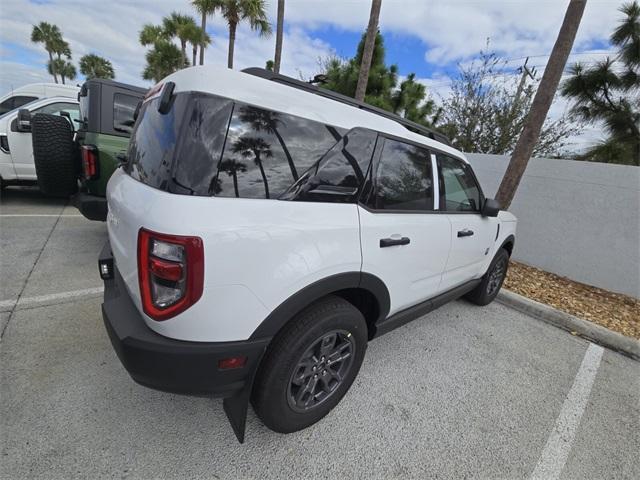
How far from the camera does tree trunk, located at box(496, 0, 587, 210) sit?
15.2ft

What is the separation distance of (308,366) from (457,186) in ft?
6.66

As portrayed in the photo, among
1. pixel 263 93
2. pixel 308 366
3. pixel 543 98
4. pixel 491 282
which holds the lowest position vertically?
pixel 491 282

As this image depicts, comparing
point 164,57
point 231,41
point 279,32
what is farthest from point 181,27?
point 279,32

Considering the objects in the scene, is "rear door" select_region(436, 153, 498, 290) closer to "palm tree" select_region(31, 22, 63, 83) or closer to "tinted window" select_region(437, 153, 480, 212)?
"tinted window" select_region(437, 153, 480, 212)

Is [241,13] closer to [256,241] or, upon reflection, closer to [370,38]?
[370,38]

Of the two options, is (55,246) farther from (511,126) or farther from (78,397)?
(511,126)

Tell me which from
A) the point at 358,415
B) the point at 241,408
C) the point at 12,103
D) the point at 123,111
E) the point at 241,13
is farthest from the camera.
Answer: the point at 241,13

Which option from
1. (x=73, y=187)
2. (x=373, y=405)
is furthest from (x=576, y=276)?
(x=73, y=187)

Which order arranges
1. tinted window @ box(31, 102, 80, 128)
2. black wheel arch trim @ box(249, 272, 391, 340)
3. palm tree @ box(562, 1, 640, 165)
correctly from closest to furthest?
black wheel arch trim @ box(249, 272, 391, 340) → tinted window @ box(31, 102, 80, 128) → palm tree @ box(562, 1, 640, 165)

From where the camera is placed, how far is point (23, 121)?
488 centimetres

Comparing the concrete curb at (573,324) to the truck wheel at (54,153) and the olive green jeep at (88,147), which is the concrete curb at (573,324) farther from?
the truck wheel at (54,153)

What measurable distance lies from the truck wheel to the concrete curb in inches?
232

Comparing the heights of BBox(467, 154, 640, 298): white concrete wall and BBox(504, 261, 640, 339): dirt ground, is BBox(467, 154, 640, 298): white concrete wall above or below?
above

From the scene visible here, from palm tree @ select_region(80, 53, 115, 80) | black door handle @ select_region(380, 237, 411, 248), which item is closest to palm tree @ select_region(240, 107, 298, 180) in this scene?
black door handle @ select_region(380, 237, 411, 248)
